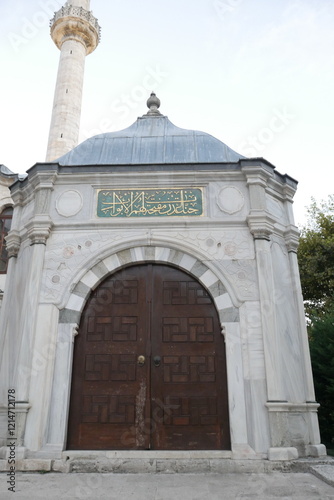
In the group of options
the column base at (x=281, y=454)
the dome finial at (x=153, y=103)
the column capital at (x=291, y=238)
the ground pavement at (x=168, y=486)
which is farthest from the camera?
the dome finial at (x=153, y=103)

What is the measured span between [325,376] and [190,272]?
3923 mm

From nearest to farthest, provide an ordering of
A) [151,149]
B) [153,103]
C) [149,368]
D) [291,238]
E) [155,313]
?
[149,368]
[155,313]
[291,238]
[151,149]
[153,103]

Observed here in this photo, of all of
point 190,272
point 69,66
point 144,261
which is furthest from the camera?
point 69,66

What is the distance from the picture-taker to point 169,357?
5617 mm

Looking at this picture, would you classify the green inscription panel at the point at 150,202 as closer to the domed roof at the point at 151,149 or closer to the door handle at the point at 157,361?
the domed roof at the point at 151,149

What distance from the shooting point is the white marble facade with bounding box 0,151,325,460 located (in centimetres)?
519

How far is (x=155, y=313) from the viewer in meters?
5.85

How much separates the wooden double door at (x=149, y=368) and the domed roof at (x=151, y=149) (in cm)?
211

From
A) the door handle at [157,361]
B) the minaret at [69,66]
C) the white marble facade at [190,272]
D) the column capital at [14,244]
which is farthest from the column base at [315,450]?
the minaret at [69,66]

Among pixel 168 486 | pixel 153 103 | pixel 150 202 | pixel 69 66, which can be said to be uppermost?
pixel 69 66

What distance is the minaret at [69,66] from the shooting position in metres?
17.4

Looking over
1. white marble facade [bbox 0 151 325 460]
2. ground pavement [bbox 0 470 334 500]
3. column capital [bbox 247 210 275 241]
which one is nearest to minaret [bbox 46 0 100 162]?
white marble facade [bbox 0 151 325 460]

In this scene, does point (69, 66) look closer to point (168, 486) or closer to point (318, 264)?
point (318, 264)

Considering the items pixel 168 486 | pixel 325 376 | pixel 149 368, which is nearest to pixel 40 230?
pixel 149 368
